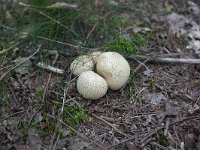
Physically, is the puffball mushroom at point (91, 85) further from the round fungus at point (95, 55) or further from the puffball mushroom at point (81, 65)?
the round fungus at point (95, 55)

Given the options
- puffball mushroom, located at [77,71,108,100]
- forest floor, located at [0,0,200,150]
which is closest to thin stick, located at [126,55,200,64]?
forest floor, located at [0,0,200,150]

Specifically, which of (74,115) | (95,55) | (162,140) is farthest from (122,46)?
(162,140)

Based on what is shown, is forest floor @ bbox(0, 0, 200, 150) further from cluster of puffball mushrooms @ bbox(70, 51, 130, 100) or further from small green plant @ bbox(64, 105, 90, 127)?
cluster of puffball mushrooms @ bbox(70, 51, 130, 100)

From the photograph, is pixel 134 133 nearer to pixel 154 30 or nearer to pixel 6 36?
pixel 154 30

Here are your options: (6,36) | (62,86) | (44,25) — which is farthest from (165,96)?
(6,36)

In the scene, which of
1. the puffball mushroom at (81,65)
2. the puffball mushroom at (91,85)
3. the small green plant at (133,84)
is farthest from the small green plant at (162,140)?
the puffball mushroom at (81,65)

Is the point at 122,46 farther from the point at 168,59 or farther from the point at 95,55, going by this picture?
the point at 168,59
